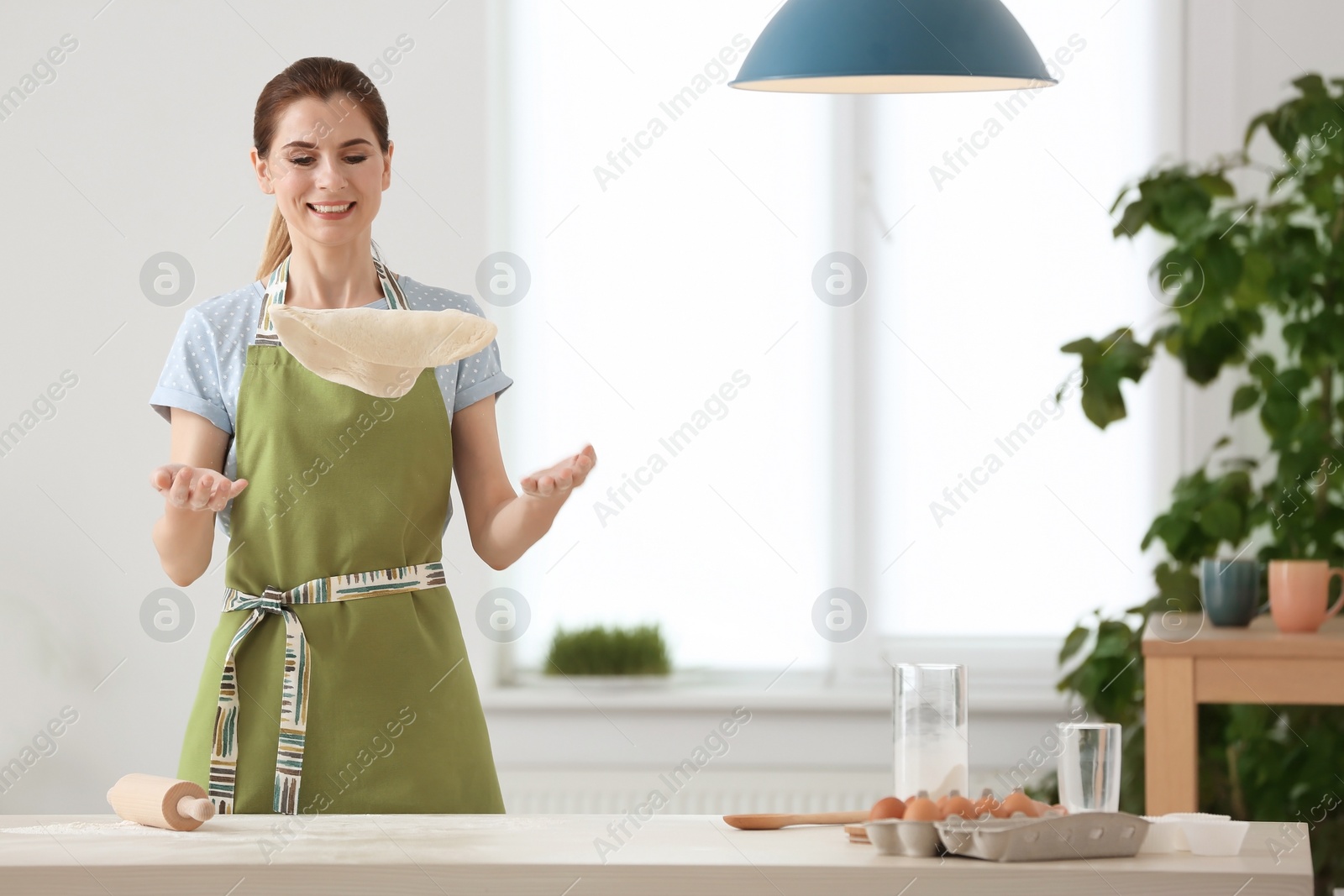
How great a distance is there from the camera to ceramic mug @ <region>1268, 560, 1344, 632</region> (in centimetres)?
245

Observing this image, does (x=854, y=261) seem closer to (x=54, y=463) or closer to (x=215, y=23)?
(x=215, y=23)

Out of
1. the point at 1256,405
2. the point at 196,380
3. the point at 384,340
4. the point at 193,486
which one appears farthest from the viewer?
the point at 1256,405

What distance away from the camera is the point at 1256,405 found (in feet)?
9.15

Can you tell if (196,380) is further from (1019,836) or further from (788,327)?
(788,327)

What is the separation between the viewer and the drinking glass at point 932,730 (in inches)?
52.7

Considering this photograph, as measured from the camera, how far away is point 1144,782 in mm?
2650

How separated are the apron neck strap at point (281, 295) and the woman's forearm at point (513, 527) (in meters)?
0.29

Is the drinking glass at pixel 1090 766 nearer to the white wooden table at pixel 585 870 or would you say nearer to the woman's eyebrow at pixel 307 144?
the white wooden table at pixel 585 870

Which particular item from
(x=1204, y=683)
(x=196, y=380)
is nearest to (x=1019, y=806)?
(x=196, y=380)

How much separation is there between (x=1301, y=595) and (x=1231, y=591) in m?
0.11

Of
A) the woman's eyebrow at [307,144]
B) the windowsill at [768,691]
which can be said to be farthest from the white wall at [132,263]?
the woman's eyebrow at [307,144]

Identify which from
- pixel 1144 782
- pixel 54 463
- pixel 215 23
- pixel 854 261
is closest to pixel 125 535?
pixel 54 463

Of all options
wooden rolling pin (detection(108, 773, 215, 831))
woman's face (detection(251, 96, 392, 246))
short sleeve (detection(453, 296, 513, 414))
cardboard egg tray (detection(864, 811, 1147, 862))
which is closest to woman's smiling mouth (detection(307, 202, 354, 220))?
woman's face (detection(251, 96, 392, 246))

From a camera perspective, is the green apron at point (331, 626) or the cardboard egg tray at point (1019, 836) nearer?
the cardboard egg tray at point (1019, 836)
